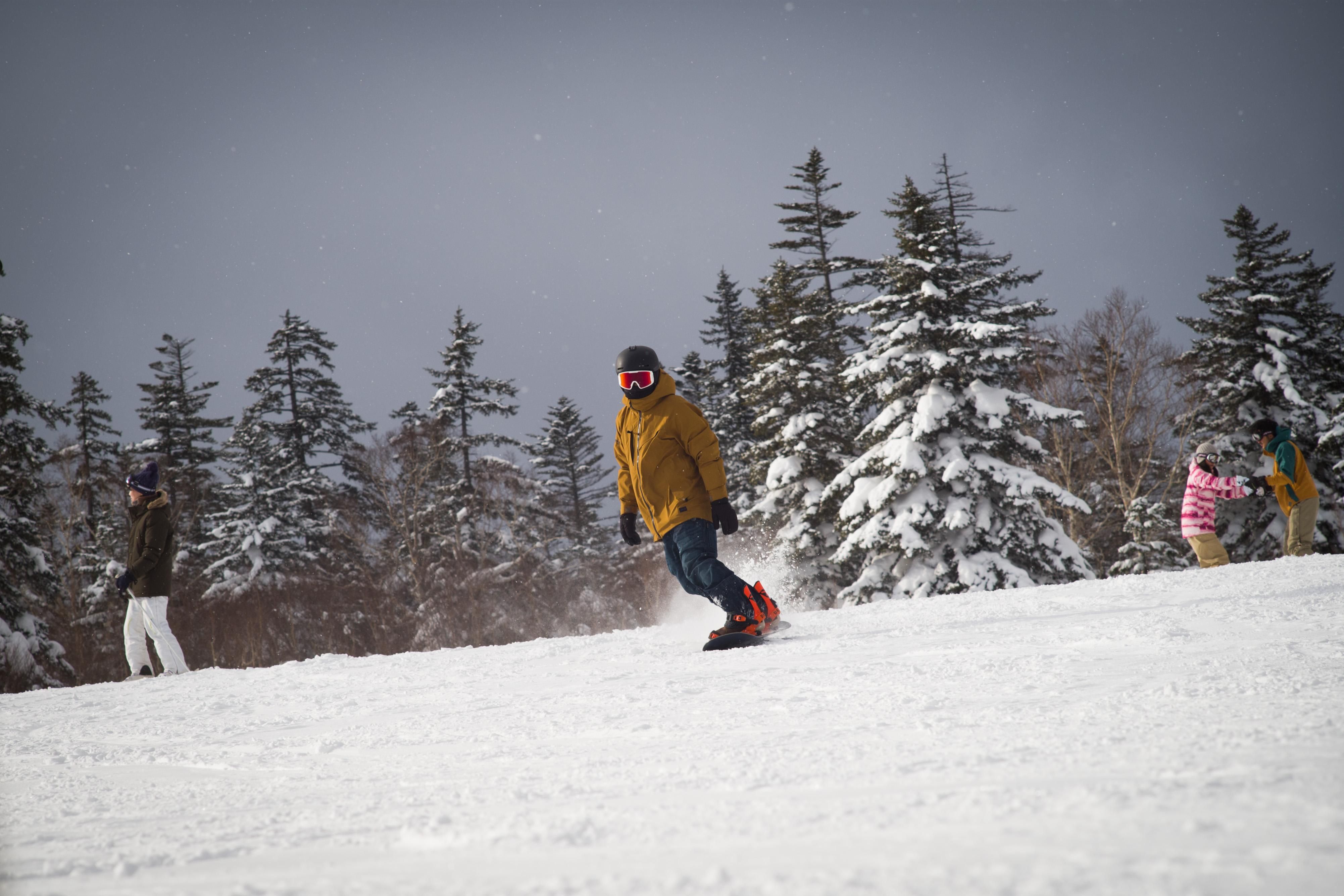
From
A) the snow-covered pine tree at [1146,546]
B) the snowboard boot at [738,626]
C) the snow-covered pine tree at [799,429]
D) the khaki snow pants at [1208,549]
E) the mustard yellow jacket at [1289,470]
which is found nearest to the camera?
the snowboard boot at [738,626]

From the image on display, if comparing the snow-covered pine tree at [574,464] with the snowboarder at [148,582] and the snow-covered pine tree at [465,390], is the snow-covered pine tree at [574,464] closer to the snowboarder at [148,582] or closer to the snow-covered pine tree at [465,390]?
the snow-covered pine tree at [465,390]

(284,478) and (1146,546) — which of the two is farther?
(284,478)

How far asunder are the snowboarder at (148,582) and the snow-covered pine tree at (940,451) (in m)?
11.7

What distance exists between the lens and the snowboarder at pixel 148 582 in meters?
7.16

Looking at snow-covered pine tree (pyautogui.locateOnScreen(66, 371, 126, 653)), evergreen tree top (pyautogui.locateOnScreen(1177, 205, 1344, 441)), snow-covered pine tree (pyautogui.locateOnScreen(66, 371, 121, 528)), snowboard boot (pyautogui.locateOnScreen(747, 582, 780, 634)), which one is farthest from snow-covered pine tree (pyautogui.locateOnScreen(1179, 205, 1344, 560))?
snow-covered pine tree (pyautogui.locateOnScreen(66, 371, 121, 528))

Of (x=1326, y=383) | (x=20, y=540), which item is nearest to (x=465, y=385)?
(x=20, y=540)

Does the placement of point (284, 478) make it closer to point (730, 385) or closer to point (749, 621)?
point (730, 385)

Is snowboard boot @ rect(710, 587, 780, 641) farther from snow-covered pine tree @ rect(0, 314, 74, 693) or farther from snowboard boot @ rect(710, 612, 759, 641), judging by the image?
snow-covered pine tree @ rect(0, 314, 74, 693)

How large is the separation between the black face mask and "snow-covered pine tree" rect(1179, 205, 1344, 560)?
857 inches

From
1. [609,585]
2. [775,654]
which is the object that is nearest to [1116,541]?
Result: [609,585]

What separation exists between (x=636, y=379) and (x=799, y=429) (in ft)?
48.0

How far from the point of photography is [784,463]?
62.5ft

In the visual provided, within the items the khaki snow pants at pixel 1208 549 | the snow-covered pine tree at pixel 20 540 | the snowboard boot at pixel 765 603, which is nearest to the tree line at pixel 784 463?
the snow-covered pine tree at pixel 20 540

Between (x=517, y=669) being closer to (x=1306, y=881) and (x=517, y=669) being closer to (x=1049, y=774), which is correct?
(x=1049, y=774)
